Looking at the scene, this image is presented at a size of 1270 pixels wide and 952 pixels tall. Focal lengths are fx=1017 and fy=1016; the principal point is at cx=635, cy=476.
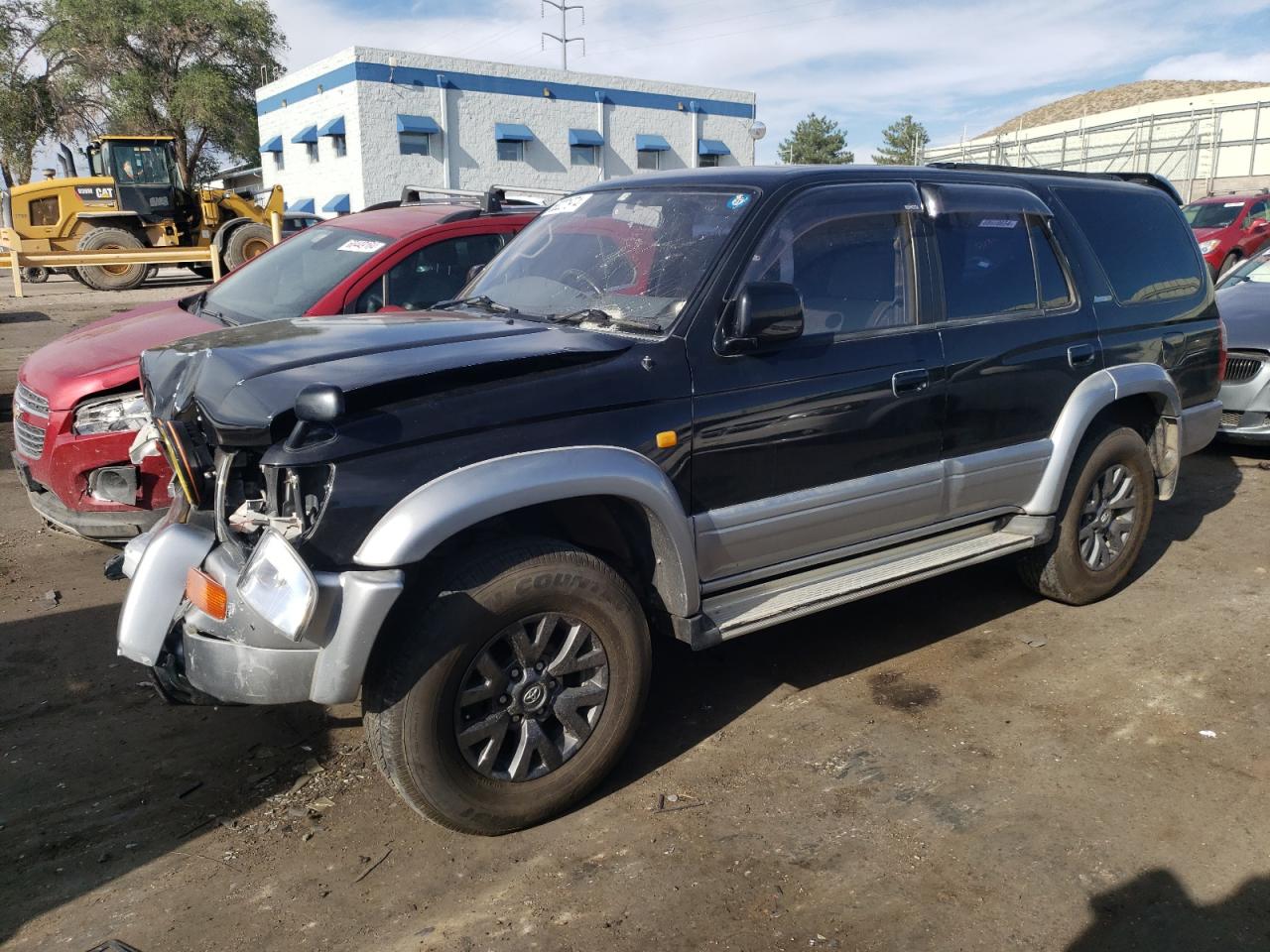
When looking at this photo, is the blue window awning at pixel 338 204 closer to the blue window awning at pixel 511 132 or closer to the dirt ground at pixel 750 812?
the blue window awning at pixel 511 132

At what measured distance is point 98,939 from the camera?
2803 mm

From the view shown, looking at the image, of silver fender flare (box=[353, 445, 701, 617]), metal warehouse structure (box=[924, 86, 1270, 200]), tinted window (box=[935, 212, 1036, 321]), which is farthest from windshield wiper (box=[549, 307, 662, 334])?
metal warehouse structure (box=[924, 86, 1270, 200])

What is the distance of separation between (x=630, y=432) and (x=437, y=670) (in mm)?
958

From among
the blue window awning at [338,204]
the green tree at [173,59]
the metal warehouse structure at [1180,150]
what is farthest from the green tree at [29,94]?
the metal warehouse structure at [1180,150]

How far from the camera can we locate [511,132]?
102ft

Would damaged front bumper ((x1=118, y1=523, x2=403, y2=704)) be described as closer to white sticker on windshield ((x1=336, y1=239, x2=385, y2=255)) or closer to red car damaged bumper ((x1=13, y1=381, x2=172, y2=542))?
red car damaged bumper ((x1=13, y1=381, x2=172, y2=542))

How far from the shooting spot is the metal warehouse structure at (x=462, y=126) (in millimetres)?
29219

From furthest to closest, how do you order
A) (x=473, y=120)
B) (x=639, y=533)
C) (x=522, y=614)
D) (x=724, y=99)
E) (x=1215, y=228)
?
(x=724, y=99) → (x=473, y=120) → (x=1215, y=228) → (x=639, y=533) → (x=522, y=614)

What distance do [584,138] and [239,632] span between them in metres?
31.8

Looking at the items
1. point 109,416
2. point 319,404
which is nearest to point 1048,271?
point 319,404

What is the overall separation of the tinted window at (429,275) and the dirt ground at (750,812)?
2.24 m

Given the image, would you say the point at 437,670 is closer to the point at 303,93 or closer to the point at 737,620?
the point at 737,620

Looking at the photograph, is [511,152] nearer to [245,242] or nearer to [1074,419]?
[245,242]

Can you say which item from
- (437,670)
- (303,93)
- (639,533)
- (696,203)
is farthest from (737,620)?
(303,93)
